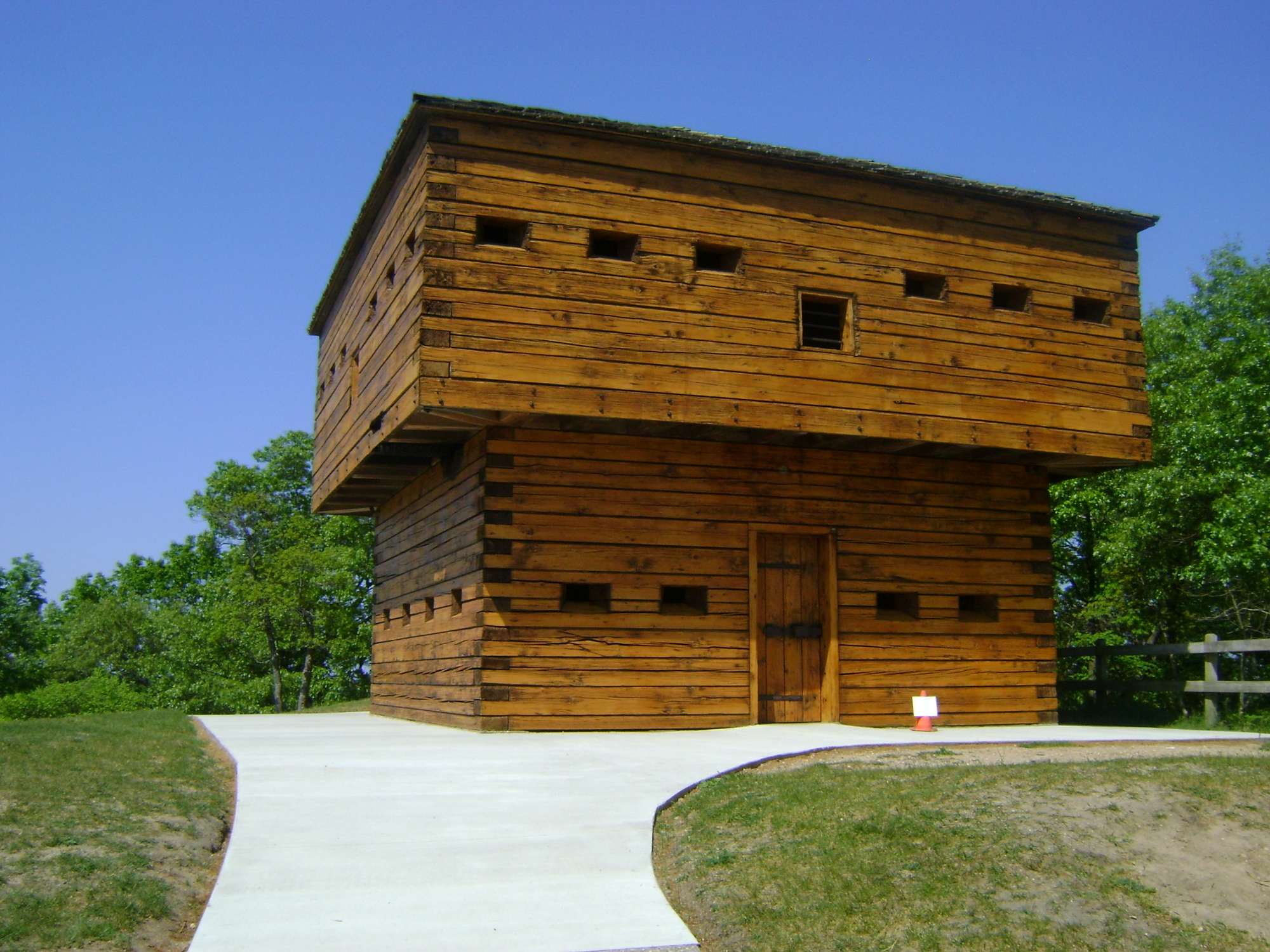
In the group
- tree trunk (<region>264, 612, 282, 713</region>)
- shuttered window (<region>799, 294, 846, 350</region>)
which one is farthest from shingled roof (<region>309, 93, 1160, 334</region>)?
tree trunk (<region>264, 612, 282, 713</region>)

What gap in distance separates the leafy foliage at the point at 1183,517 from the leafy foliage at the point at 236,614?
73.5 ft

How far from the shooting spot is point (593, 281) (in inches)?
505

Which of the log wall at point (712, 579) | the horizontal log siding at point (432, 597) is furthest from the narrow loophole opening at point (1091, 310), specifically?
the horizontal log siding at point (432, 597)

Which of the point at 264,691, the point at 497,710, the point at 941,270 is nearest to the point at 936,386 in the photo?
the point at 941,270

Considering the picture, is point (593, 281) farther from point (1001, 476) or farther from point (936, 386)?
point (1001, 476)

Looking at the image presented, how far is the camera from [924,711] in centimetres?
1327

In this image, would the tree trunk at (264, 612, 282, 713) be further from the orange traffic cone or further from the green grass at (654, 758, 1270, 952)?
the green grass at (654, 758, 1270, 952)

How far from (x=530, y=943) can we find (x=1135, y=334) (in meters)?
13.2

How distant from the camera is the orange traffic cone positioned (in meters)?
13.2

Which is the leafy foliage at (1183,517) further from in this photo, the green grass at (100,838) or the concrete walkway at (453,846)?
the green grass at (100,838)

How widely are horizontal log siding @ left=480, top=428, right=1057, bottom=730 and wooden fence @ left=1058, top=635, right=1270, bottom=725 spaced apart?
6.84 ft

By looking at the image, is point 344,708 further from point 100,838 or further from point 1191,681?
point 100,838

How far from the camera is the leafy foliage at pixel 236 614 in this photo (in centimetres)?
3722

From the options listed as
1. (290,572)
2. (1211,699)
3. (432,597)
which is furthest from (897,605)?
(290,572)
